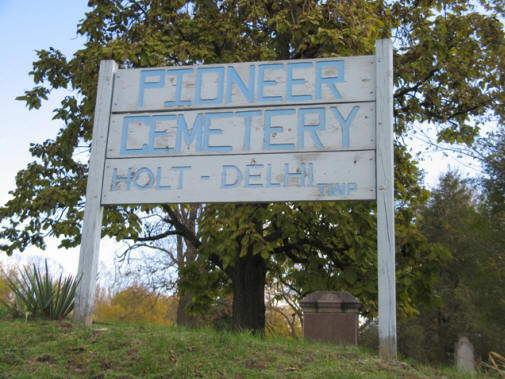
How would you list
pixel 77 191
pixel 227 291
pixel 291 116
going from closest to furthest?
pixel 291 116, pixel 77 191, pixel 227 291

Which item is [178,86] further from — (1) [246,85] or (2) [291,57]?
(2) [291,57]

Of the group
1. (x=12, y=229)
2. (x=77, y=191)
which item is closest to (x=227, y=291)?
(x=77, y=191)

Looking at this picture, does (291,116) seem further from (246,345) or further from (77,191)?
(77,191)

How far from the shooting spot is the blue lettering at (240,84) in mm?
7004

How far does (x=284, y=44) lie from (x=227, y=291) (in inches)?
224

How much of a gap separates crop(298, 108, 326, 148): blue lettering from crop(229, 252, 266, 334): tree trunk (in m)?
4.91

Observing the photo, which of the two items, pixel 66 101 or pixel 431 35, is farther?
pixel 66 101

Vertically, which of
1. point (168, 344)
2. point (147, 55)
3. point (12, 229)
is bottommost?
point (168, 344)

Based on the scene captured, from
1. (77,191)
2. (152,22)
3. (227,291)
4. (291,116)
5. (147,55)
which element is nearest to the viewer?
(291,116)

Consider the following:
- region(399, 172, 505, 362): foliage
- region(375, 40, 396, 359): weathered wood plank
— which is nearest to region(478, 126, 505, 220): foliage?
region(399, 172, 505, 362): foliage

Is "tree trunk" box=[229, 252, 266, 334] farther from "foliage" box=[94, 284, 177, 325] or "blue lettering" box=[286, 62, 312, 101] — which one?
"foliage" box=[94, 284, 177, 325]

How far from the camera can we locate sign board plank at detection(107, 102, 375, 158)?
259 inches

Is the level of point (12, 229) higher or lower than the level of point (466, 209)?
lower

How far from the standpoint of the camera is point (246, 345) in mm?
5445
